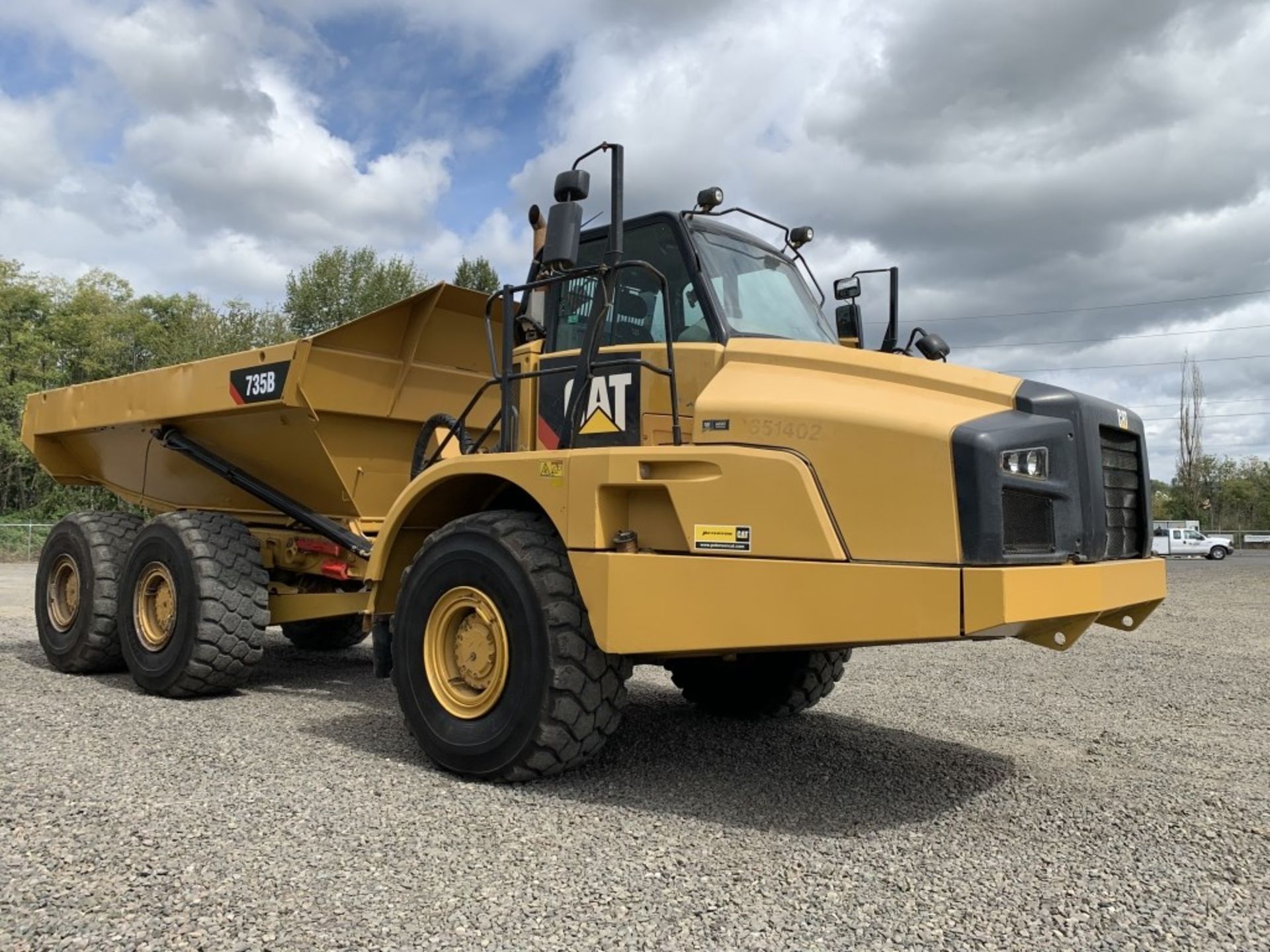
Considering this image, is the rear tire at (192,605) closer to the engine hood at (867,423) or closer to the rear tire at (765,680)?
the rear tire at (765,680)

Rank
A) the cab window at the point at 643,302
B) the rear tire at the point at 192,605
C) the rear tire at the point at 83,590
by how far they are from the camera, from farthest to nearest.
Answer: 1. the rear tire at the point at 83,590
2. the rear tire at the point at 192,605
3. the cab window at the point at 643,302

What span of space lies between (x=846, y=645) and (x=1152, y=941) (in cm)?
135

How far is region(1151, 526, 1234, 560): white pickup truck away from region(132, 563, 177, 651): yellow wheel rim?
4293 centimetres

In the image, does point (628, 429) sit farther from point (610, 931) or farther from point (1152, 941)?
point (1152, 941)

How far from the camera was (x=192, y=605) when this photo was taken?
6.23 meters

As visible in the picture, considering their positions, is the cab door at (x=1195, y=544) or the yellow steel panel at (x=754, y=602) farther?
the cab door at (x=1195, y=544)

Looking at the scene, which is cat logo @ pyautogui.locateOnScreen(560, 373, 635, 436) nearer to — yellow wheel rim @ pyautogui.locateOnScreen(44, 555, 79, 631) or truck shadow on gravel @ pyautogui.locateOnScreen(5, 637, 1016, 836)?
truck shadow on gravel @ pyautogui.locateOnScreen(5, 637, 1016, 836)

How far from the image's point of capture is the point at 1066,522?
3762 mm

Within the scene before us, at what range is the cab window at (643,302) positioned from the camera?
4430 millimetres

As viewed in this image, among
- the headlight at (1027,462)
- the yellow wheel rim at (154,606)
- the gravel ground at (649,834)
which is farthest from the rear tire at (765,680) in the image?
the yellow wheel rim at (154,606)

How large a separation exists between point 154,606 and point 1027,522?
5.72 meters

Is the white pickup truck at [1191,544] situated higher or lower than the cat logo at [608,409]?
lower

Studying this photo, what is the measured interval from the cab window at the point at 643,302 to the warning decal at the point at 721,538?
97cm

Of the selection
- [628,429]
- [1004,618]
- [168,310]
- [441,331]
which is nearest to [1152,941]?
[1004,618]
